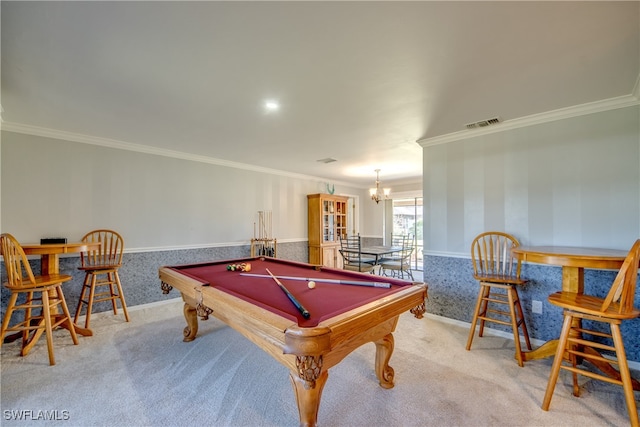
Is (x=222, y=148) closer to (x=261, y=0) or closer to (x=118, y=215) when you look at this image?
(x=118, y=215)

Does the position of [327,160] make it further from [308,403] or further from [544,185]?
[308,403]

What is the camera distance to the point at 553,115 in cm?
262

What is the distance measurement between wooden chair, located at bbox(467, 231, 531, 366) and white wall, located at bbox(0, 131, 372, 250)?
3.74m

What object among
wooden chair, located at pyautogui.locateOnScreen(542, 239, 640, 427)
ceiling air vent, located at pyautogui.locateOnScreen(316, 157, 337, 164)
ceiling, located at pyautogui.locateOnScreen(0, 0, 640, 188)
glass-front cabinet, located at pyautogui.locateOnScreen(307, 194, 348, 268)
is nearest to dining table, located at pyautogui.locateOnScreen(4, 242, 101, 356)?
ceiling, located at pyautogui.locateOnScreen(0, 0, 640, 188)

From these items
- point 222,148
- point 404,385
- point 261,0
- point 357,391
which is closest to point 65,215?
point 222,148

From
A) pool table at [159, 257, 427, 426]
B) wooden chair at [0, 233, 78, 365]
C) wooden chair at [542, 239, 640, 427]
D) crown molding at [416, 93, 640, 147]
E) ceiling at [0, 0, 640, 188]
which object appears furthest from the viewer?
crown molding at [416, 93, 640, 147]

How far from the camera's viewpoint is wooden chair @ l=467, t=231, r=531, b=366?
Result: 2500 mm

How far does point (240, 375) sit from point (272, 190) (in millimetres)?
3781

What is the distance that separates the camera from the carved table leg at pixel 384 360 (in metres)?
1.87

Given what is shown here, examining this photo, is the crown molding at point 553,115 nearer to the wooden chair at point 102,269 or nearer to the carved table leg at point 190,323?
the carved table leg at point 190,323

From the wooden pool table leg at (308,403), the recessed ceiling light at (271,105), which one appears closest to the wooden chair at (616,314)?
the wooden pool table leg at (308,403)

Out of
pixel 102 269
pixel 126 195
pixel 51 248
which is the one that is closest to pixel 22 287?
pixel 51 248

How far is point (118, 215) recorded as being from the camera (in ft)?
11.7

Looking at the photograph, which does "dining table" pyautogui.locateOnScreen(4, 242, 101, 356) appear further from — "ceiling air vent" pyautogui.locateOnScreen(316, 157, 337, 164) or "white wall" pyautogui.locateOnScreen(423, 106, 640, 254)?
"white wall" pyautogui.locateOnScreen(423, 106, 640, 254)
